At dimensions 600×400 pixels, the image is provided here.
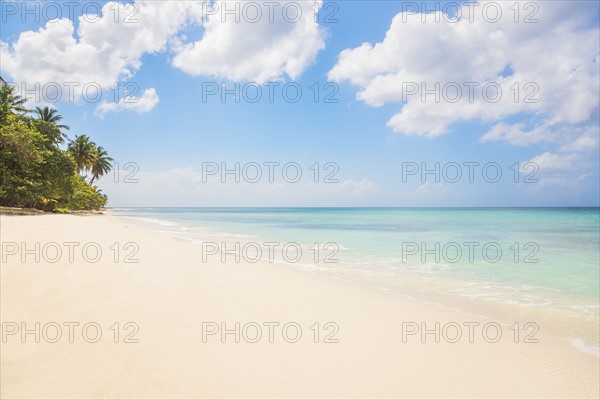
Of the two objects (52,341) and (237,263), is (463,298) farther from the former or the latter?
(52,341)

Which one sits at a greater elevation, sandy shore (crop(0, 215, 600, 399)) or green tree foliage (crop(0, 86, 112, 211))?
green tree foliage (crop(0, 86, 112, 211))

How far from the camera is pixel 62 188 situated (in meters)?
31.0

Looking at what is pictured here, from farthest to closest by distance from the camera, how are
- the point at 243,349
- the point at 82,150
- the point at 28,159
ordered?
the point at 82,150, the point at 28,159, the point at 243,349

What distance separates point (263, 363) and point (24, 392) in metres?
2.18

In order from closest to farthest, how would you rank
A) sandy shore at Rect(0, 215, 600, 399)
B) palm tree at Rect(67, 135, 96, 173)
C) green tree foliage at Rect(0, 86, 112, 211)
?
sandy shore at Rect(0, 215, 600, 399) → green tree foliage at Rect(0, 86, 112, 211) → palm tree at Rect(67, 135, 96, 173)

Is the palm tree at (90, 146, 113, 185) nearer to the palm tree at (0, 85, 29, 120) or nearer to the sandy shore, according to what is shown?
the palm tree at (0, 85, 29, 120)

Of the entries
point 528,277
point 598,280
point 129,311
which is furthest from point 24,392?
point 598,280

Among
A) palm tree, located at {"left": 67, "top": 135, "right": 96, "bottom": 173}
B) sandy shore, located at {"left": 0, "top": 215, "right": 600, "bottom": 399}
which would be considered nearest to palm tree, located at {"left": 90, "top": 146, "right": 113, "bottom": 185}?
palm tree, located at {"left": 67, "top": 135, "right": 96, "bottom": 173}

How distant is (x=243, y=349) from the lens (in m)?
3.85

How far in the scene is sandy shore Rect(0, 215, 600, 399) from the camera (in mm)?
3070

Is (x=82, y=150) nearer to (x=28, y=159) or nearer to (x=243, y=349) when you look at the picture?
(x=28, y=159)

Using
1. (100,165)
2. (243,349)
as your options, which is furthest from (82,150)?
(243,349)

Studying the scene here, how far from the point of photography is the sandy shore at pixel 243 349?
307 cm

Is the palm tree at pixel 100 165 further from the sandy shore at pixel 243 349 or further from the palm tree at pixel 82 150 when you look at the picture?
the sandy shore at pixel 243 349
